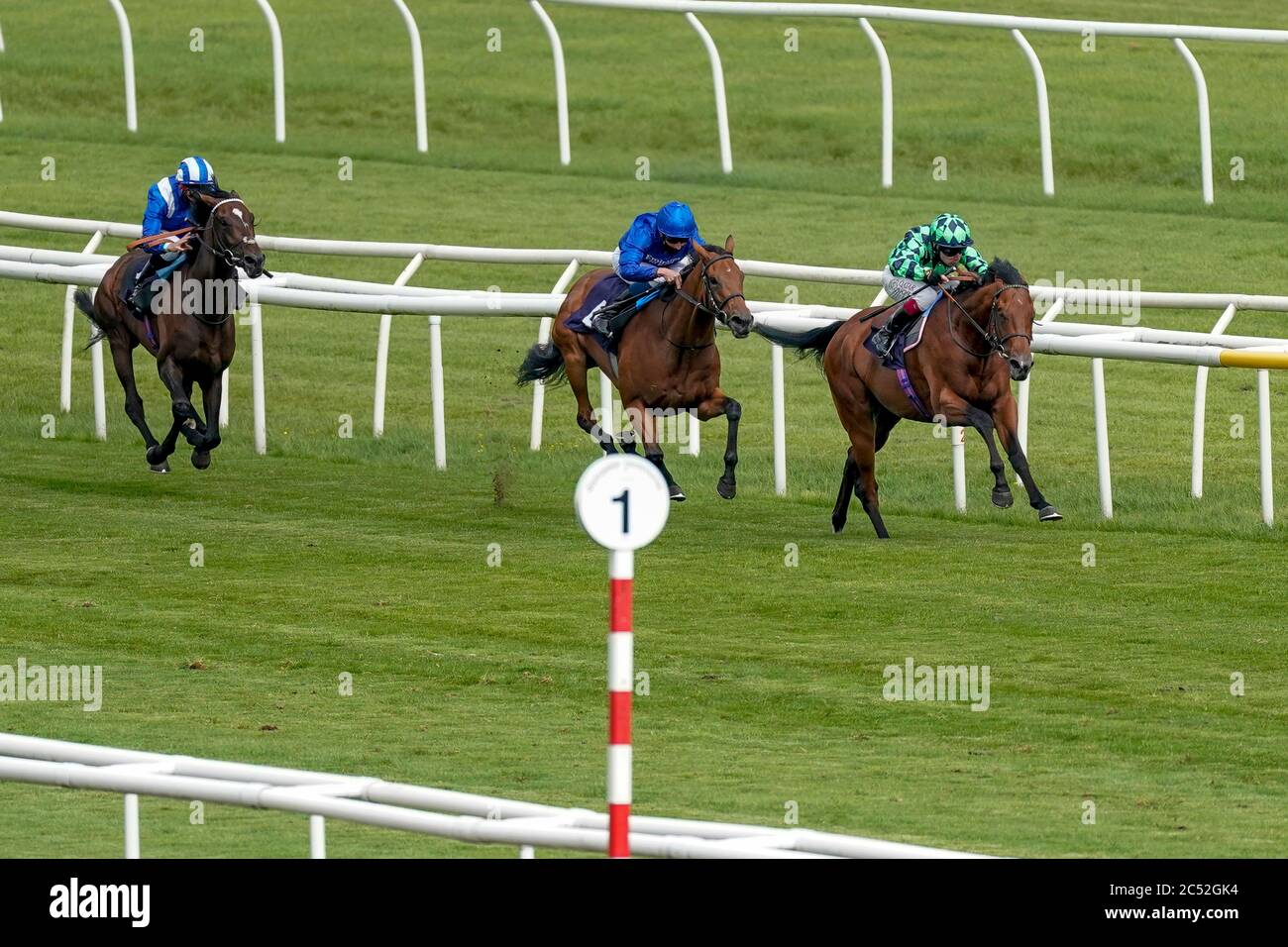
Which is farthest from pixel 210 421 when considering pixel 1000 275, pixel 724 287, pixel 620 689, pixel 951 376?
pixel 620 689

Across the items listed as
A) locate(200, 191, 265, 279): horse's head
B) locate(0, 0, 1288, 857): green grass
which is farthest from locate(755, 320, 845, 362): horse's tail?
locate(200, 191, 265, 279): horse's head

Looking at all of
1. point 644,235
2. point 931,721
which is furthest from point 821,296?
point 931,721

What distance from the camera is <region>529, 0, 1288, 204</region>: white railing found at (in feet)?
56.7

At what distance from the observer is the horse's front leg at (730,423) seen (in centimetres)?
1223

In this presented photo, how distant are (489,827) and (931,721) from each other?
359cm

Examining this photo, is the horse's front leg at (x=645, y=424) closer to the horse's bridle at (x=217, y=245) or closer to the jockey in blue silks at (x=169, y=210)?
the horse's bridle at (x=217, y=245)

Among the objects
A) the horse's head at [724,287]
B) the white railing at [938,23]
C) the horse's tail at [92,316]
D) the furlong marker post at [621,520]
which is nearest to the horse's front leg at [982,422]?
the horse's head at [724,287]

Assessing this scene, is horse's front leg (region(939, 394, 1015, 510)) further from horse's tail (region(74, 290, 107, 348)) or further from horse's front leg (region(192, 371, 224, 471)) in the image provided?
horse's tail (region(74, 290, 107, 348))

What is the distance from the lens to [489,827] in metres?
5.29

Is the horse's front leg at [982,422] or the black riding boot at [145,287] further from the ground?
the black riding boot at [145,287]

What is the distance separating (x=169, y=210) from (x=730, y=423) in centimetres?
306

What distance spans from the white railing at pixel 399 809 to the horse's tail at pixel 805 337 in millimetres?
Answer: 6757

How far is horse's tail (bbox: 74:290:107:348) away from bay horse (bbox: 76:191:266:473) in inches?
0.7

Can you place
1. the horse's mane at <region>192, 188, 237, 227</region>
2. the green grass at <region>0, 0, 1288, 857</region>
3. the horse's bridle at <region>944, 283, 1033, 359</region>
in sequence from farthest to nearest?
the horse's mane at <region>192, 188, 237, 227</region>
the horse's bridle at <region>944, 283, 1033, 359</region>
the green grass at <region>0, 0, 1288, 857</region>
